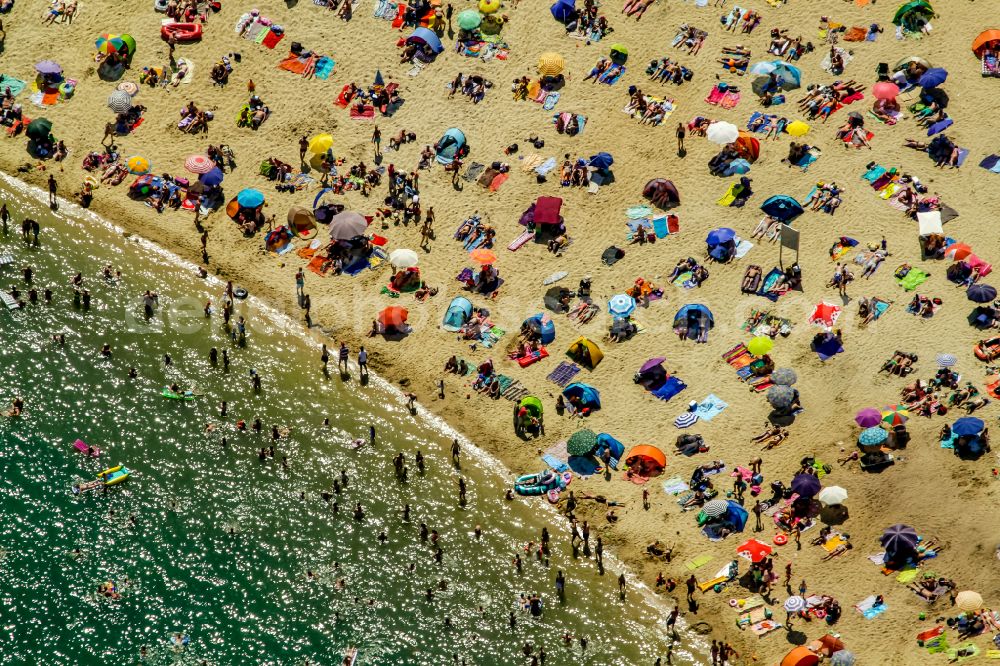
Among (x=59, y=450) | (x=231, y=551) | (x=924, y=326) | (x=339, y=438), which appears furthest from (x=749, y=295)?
(x=59, y=450)

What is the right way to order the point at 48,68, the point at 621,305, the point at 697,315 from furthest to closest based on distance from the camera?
the point at 48,68 → the point at 621,305 → the point at 697,315

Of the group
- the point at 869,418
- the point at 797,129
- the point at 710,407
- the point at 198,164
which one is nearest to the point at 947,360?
the point at 869,418

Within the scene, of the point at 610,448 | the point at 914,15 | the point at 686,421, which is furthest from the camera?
the point at 914,15

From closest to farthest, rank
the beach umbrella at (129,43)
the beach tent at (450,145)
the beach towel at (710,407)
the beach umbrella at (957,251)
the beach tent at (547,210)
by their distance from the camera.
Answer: the beach towel at (710,407) < the beach umbrella at (957,251) < the beach tent at (547,210) < the beach tent at (450,145) < the beach umbrella at (129,43)

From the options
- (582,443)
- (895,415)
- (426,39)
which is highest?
(426,39)

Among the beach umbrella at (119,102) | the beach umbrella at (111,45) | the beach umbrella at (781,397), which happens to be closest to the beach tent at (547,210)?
the beach umbrella at (781,397)

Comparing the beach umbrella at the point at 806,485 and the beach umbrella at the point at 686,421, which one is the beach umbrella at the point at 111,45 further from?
the beach umbrella at the point at 806,485

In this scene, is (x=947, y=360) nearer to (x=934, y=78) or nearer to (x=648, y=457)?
(x=648, y=457)

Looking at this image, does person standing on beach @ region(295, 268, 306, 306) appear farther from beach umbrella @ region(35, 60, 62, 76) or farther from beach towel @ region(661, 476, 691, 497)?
beach towel @ region(661, 476, 691, 497)
